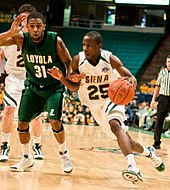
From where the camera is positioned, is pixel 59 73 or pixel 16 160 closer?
pixel 59 73

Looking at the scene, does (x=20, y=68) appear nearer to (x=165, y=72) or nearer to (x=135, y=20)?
(x=165, y=72)

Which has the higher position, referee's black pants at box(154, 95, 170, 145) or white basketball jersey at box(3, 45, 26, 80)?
white basketball jersey at box(3, 45, 26, 80)

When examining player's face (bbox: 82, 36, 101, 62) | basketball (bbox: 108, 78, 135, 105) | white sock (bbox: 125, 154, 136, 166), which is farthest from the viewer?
player's face (bbox: 82, 36, 101, 62)

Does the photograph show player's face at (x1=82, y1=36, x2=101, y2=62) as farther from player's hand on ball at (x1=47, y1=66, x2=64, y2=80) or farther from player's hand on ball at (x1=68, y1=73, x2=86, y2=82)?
player's hand on ball at (x1=47, y1=66, x2=64, y2=80)

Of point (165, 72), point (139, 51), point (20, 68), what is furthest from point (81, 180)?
point (139, 51)

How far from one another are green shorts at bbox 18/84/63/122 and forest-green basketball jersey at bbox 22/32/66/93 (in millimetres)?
126

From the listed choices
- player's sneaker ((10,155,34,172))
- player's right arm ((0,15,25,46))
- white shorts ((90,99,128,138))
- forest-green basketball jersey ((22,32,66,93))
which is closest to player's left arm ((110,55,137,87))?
white shorts ((90,99,128,138))

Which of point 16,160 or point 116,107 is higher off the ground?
point 116,107

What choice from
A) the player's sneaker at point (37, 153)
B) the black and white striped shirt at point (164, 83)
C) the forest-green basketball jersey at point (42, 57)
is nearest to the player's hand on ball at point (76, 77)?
the forest-green basketball jersey at point (42, 57)

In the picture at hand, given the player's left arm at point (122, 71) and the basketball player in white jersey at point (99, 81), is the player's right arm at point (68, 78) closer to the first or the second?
the basketball player in white jersey at point (99, 81)

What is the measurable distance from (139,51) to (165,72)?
15.4m

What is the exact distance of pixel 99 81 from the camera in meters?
5.54

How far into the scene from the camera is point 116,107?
5.43 m

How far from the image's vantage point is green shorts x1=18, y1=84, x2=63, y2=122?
5.57 m
